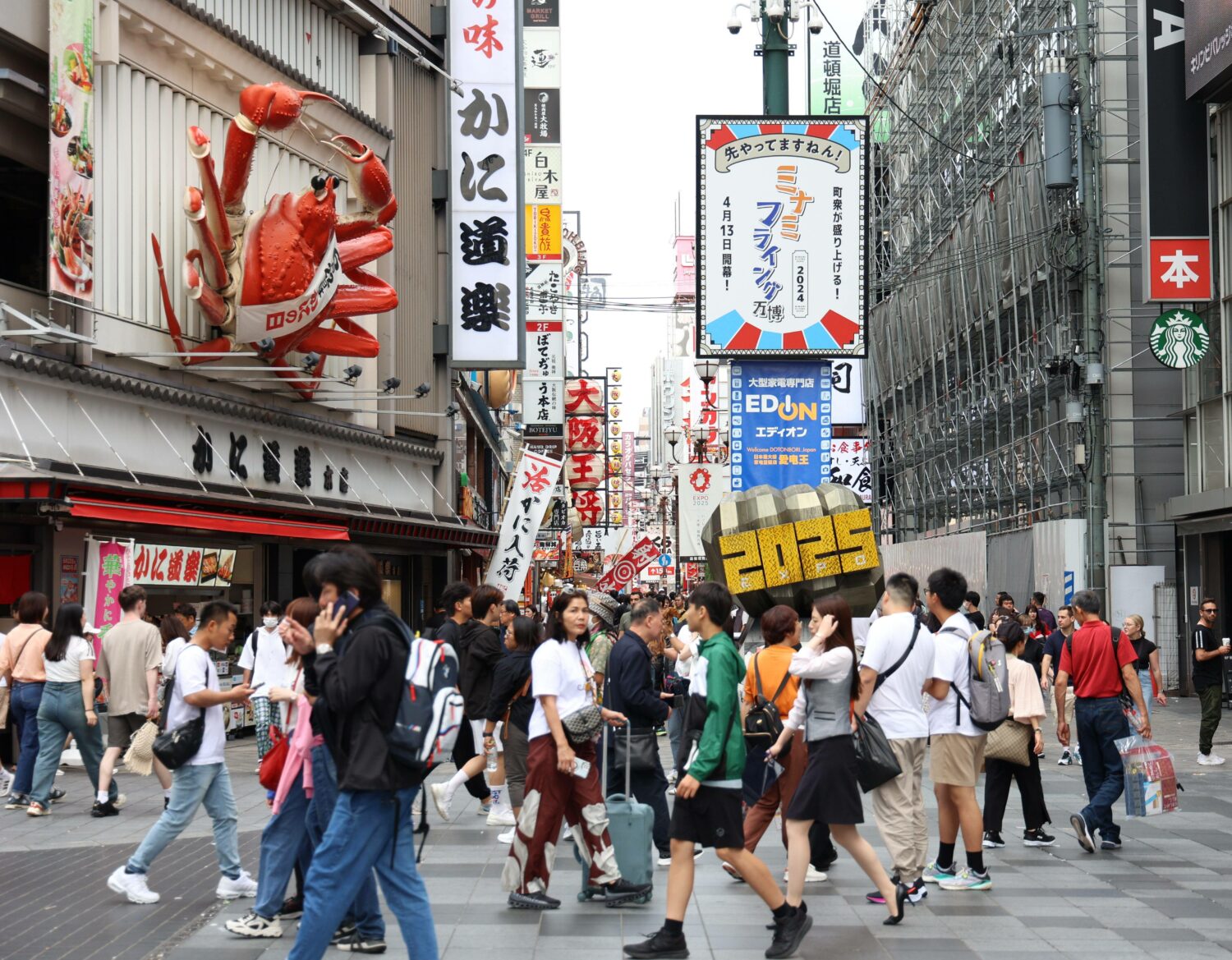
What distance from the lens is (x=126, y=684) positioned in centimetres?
1280

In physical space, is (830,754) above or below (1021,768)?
above

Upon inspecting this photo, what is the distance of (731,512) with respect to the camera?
758 inches

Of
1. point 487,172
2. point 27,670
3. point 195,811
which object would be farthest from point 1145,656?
point 487,172

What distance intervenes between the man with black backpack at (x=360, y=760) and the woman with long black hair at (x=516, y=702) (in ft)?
12.9

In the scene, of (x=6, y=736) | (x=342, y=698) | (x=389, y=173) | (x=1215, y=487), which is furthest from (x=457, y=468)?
A: (x=342, y=698)

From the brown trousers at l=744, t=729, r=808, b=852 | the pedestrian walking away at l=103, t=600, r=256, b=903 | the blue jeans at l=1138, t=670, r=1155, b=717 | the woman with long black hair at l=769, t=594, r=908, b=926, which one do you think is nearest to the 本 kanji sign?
the blue jeans at l=1138, t=670, r=1155, b=717

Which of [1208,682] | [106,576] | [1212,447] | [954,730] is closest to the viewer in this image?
[954,730]

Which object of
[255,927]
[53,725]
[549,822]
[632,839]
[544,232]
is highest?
[544,232]

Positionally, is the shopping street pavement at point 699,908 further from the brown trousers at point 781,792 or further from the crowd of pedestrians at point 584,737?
the brown trousers at point 781,792

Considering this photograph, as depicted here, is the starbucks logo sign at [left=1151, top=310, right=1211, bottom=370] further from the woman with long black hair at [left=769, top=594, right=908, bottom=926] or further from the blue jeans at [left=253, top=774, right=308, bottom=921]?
the blue jeans at [left=253, top=774, right=308, bottom=921]

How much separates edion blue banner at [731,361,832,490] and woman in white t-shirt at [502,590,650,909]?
1133 centimetres

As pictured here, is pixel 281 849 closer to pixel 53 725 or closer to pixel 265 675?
pixel 265 675

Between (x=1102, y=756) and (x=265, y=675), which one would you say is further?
(x=265, y=675)

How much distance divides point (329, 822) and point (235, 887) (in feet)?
6.28
